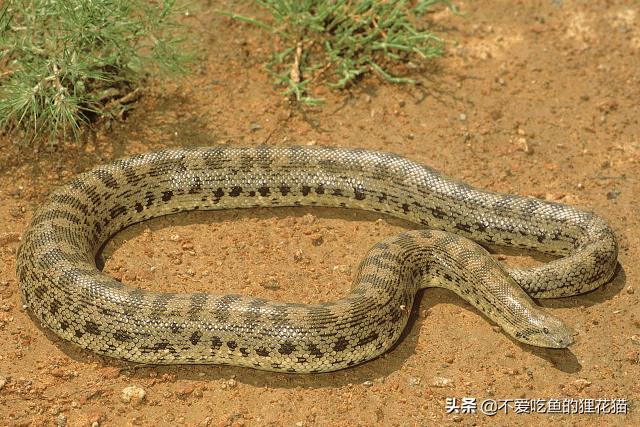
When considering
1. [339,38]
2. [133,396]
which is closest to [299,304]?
[133,396]

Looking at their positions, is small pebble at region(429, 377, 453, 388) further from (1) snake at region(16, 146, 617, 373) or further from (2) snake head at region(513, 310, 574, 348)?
(2) snake head at region(513, 310, 574, 348)

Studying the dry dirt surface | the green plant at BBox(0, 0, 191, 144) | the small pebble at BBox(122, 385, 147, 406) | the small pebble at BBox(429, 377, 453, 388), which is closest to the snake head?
the dry dirt surface

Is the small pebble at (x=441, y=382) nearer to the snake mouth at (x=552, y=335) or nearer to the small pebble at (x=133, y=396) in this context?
the snake mouth at (x=552, y=335)

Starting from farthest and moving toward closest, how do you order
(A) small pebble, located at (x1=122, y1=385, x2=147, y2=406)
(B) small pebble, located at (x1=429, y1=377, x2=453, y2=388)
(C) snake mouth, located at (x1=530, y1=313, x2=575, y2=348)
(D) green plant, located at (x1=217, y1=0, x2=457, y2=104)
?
(D) green plant, located at (x1=217, y1=0, x2=457, y2=104), (C) snake mouth, located at (x1=530, y1=313, x2=575, y2=348), (B) small pebble, located at (x1=429, y1=377, x2=453, y2=388), (A) small pebble, located at (x1=122, y1=385, x2=147, y2=406)

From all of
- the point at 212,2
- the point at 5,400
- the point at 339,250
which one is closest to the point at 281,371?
the point at 339,250

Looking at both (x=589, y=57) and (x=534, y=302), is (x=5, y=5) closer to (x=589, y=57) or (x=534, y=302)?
(x=534, y=302)

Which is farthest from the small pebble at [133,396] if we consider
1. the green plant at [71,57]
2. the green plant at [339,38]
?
the green plant at [339,38]

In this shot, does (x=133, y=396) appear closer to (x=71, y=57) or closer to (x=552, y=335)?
(x=552, y=335)
